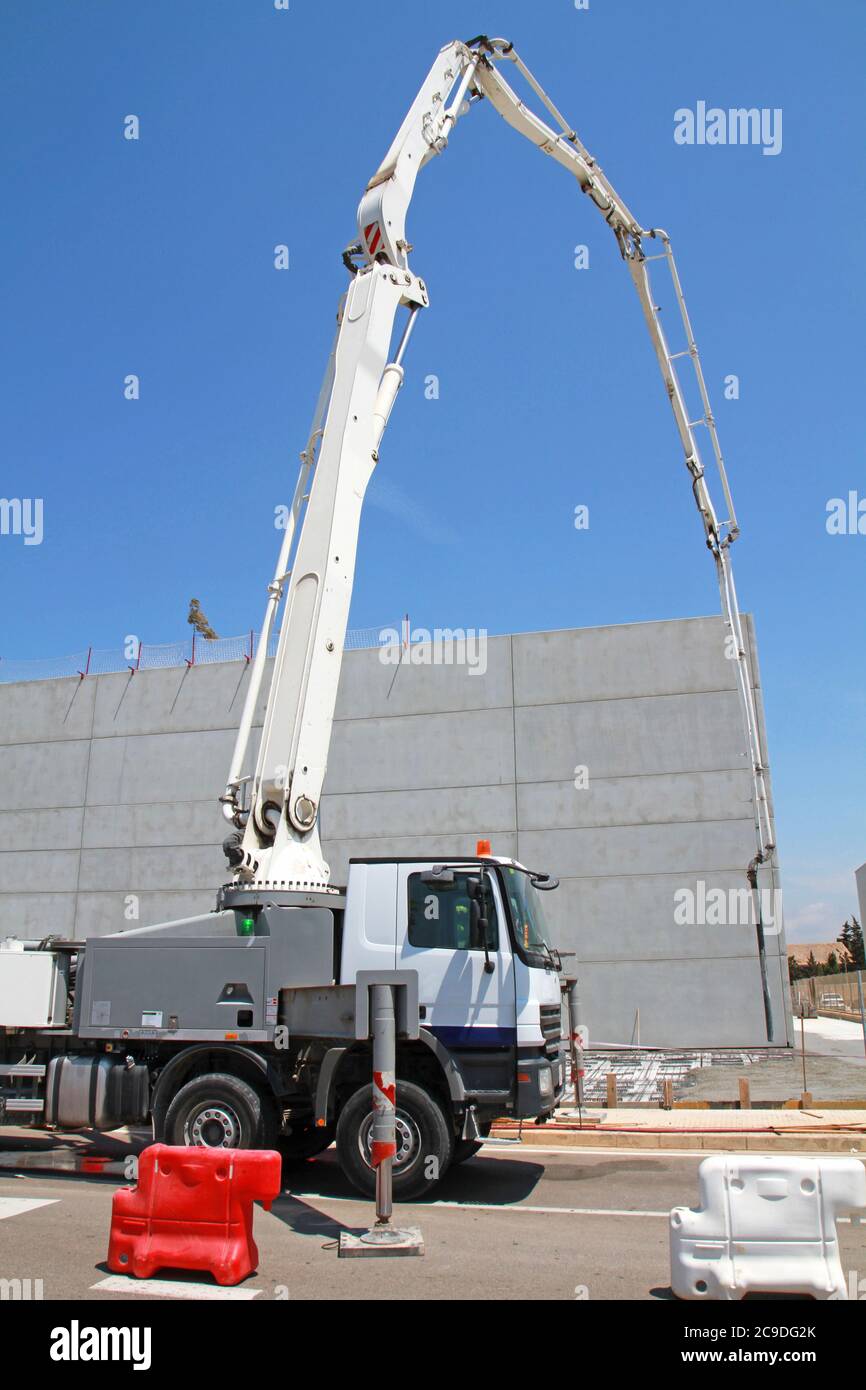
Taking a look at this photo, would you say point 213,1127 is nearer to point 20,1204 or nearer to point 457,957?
point 20,1204

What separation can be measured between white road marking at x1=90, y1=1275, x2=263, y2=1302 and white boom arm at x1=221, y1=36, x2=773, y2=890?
11.7 ft

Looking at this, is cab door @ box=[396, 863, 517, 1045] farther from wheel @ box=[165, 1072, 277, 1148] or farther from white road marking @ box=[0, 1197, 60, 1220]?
white road marking @ box=[0, 1197, 60, 1220]

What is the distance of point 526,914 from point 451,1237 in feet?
8.58

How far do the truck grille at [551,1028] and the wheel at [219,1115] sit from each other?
7.95 ft

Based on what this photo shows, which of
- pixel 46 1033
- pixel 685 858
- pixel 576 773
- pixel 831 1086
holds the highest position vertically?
pixel 576 773

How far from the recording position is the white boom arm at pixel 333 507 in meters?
9.06

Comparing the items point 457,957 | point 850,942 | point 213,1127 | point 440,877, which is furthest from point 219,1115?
point 850,942

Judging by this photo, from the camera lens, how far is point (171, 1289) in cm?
551

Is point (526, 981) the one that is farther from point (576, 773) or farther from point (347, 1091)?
point (576, 773)

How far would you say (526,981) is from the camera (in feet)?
26.4

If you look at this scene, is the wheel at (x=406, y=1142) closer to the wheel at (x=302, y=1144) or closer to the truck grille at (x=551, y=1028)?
the truck grille at (x=551, y=1028)

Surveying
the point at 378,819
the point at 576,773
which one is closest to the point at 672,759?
the point at 576,773
